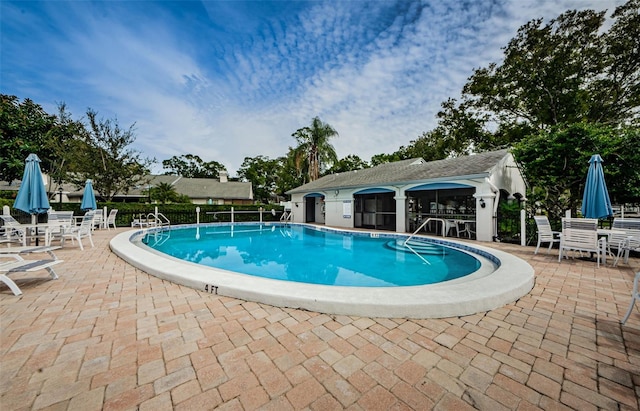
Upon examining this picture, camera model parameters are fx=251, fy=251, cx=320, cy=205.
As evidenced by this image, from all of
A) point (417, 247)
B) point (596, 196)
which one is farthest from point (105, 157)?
point (596, 196)

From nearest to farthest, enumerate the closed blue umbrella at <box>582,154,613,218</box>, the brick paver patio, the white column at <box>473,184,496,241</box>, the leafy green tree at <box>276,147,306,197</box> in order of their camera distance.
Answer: the brick paver patio, the closed blue umbrella at <box>582,154,613,218</box>, the white column at <box>473,184,496,241</box>, the leafy green tree at <box>276,147,306,197</box>

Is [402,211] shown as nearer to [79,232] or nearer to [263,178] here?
[79,232]

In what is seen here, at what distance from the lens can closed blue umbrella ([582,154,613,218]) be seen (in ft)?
20.6

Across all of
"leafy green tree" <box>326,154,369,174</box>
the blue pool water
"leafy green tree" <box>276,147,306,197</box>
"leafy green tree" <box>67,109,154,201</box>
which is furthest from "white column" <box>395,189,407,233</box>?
"leafy green tree" <box>326,154,369,174</box>

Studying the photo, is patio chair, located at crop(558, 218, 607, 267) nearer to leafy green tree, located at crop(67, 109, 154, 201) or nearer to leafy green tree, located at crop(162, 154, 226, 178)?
leafy green tree, located at crop(67, 109, 154, 201)

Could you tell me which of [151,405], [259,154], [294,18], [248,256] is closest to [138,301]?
[151,405]

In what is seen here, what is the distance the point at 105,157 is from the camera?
18984mm

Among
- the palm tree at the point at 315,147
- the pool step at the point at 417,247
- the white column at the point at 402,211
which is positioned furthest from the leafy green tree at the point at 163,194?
the pool step at the point at 417,247

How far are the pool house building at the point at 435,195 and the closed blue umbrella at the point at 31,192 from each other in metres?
11.7

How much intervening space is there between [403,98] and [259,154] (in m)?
29.8

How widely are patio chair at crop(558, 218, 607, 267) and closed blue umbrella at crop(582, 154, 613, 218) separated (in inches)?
20.5

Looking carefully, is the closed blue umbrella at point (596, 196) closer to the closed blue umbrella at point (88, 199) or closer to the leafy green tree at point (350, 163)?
the closed blue umbrella at point (88, 199)

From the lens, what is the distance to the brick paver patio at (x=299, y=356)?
1.77m

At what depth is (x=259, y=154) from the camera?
131 feet
